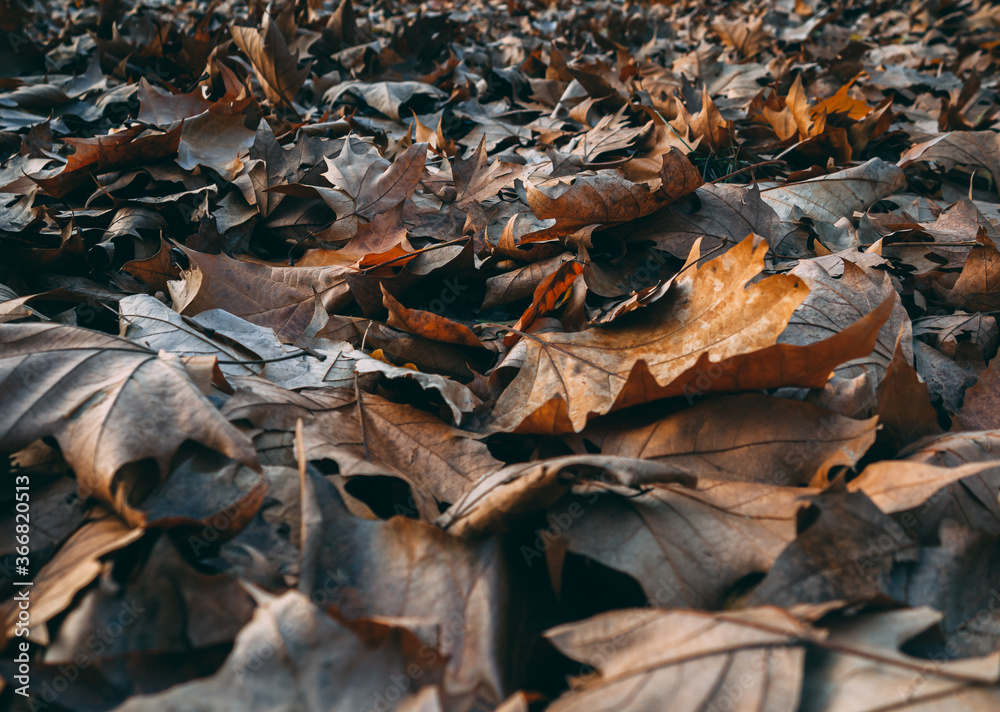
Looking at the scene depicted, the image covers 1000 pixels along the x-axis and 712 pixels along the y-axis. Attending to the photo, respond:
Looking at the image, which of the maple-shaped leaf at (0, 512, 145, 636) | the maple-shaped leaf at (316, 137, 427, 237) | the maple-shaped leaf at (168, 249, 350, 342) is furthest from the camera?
the maple-shaped leaf at (316, 137, 427, 237)

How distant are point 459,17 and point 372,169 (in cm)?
453

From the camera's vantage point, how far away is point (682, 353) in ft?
4.40

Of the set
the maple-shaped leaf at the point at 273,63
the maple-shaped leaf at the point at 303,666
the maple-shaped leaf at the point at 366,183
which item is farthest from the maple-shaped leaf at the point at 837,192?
the maple-shaped leaf at the point at 273,63

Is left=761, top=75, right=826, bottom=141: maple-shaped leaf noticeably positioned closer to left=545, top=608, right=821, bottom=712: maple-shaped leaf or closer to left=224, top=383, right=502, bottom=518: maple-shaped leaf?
left=224, top=383, right=502, bottom=518: maple-shaped leaf

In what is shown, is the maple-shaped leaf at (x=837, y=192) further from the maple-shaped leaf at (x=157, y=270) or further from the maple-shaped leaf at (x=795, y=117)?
the maple-shaped leaf at (x=157, y=270)

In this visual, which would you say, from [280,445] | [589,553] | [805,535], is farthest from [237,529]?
[805,535]

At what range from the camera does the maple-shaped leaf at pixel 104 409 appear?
1.06 meters

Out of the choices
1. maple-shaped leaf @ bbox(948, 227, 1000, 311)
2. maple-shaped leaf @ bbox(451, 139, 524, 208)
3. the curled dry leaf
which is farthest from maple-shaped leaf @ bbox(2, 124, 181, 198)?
maple-shaped leaf @ bbox(948, 227, 1000, 311)

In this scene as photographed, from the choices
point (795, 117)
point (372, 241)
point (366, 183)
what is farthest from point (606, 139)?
point (372, 241)

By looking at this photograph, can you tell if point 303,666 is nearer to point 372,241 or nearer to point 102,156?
point 372,241

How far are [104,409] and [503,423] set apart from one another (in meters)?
0.79

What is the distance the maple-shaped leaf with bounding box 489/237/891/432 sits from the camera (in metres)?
1.17

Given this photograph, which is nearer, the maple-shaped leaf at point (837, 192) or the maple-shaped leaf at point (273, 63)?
the maple-shaped leaf at point (837, 192)

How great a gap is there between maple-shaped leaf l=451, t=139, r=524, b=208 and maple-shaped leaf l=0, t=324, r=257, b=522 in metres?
1.33
